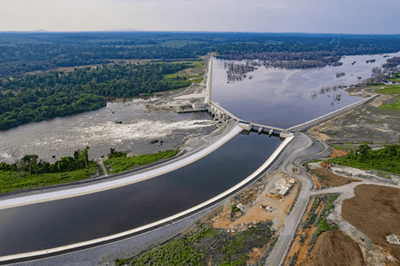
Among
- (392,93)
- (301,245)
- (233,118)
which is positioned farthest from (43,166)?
(392,93)

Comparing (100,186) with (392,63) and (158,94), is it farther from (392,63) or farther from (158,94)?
(392,63)

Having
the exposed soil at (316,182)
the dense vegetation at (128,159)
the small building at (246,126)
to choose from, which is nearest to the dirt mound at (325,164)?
the exposed soil at (316,182)

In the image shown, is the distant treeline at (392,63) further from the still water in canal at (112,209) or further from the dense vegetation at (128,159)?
the dense vegetation at (128,159)

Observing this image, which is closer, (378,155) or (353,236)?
(353,236)

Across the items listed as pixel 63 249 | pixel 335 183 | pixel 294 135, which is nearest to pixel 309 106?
pixel 294 135

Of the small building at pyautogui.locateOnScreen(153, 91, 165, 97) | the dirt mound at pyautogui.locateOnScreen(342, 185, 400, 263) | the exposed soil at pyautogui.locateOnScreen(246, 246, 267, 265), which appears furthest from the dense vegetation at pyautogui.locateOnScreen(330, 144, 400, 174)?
the small building at pyautogui.locateOnScreen(153, 91, 165, 97)

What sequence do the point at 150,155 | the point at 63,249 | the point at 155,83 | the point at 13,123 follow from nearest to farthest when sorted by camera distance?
the point at 63,249
the point at 150,155
the point at 13,123
the point at 155,83

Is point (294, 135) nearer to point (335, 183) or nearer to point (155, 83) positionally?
point (335, 183)
